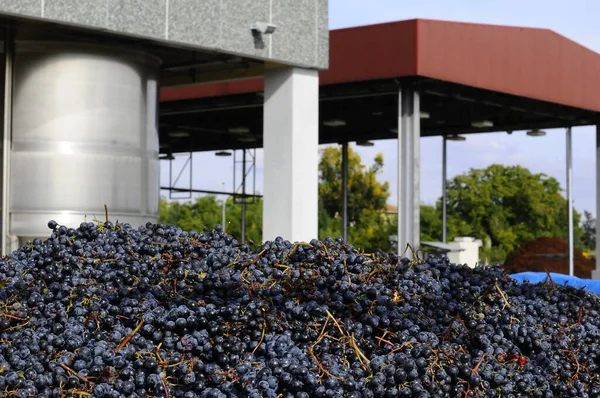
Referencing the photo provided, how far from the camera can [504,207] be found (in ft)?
132

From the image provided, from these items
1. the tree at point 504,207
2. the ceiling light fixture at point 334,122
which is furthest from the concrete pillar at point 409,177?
the tree at point 504,207

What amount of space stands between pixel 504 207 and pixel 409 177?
25994 millimetres

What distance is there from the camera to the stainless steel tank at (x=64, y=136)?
34.7 feet

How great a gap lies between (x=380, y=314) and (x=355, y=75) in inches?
494

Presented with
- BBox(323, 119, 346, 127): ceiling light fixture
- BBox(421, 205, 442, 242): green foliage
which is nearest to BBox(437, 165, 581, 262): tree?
BBox(421, 205, 442, 242): green foliage

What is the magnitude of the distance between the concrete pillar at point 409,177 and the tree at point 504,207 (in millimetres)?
24111

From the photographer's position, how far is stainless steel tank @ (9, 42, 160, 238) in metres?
10.6

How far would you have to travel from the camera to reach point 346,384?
2.69 meters

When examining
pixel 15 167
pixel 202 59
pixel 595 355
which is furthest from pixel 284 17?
pixel 595 355

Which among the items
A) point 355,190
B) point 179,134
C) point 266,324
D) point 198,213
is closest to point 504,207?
point 355,190

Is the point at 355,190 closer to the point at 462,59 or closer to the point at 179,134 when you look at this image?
the point at 179,134

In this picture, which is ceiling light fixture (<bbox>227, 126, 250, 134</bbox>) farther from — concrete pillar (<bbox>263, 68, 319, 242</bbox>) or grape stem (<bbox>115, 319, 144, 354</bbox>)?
grape stem (<bbox>115, 319, 144, 354</bbox>)

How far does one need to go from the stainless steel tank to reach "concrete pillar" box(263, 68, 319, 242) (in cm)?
235

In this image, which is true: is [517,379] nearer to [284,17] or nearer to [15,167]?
[15,167]
